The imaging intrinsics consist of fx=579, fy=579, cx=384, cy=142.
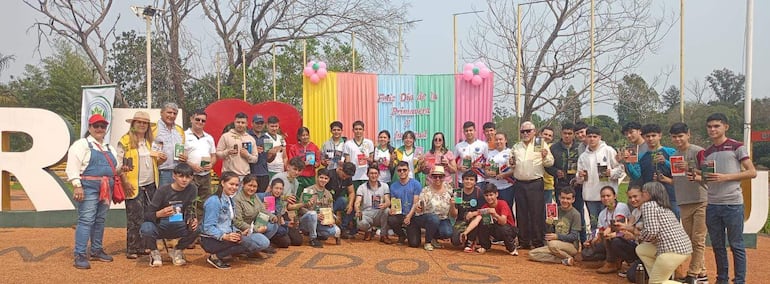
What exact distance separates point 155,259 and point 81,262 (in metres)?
0.74

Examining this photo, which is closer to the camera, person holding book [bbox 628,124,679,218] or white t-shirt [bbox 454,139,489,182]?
person holding book [bbox 628,124,679,218]

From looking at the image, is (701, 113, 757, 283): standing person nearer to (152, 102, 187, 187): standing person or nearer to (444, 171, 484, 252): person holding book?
(444, 171, 484, 252): person holding book

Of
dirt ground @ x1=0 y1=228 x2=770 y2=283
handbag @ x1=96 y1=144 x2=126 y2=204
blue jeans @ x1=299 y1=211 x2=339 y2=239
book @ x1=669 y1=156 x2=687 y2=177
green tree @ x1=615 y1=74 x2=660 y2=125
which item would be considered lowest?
dirt ground @ x1=0 y1=228 x2=770 y2=283

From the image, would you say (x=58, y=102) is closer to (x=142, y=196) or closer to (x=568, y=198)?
(x=142, y=196)

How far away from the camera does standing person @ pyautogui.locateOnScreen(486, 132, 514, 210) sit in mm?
7602

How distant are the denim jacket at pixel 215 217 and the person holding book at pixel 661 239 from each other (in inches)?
162

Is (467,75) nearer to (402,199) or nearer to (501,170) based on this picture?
(501,170)

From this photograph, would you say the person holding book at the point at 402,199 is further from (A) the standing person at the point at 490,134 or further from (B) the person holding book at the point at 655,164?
(B) the person holding book at the point at 655,164

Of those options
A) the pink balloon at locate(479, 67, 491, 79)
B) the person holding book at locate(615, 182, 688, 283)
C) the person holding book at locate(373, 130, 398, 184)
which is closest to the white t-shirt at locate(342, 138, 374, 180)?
the person holding book at locate(373, 130, 398, 184)

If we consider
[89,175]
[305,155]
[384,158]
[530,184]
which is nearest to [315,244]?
[305,155]

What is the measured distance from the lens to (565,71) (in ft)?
46.4

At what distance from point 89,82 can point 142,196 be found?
33.6 metres

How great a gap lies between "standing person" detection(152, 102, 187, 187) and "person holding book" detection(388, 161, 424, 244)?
2685 mm

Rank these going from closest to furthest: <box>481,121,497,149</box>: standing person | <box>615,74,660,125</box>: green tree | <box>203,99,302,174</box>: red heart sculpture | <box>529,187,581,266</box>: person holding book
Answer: <box>529,187,581,266</box>: person holding book < <box>481,121,497,149</box>: standing person < <box>203,99,302,174</box>: red heart sculpture < <box>615,74,660,125</box>: green tree
